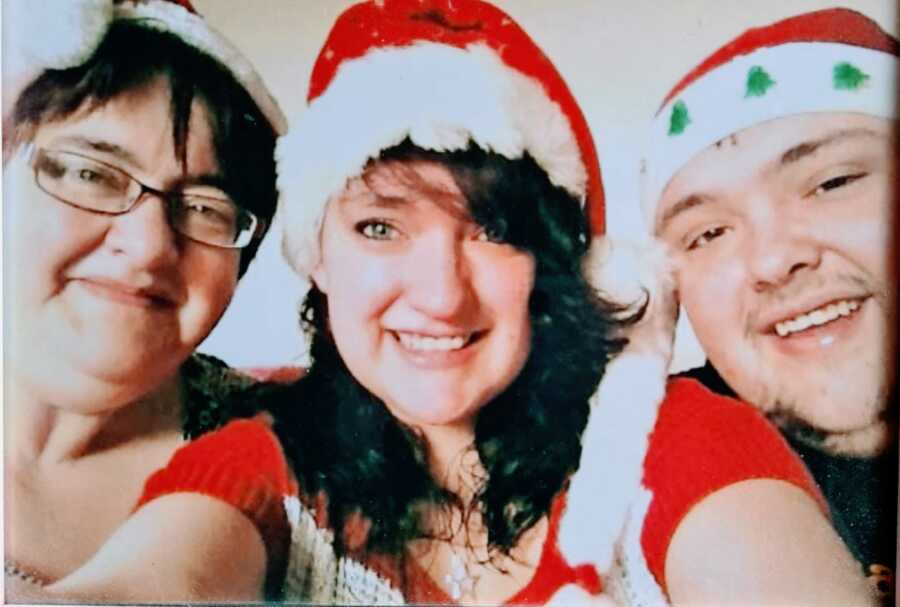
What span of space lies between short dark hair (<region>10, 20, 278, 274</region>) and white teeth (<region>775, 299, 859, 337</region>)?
0.60 m

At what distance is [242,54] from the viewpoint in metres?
1.05

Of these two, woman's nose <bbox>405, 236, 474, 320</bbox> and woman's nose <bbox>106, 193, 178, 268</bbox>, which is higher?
woman's nose <bbox>405, 236, 474, 320</bbox>

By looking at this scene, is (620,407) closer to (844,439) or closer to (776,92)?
(844,439)

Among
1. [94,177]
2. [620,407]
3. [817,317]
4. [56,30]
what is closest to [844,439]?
[817,317]

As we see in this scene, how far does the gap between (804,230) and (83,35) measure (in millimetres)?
854

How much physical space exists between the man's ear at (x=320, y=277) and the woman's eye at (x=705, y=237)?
0.42 metres

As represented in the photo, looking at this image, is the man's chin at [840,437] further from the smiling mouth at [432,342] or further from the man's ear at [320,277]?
the man's ear at [320,277]

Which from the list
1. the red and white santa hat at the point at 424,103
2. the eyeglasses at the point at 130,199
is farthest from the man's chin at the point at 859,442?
the eyeglasses at the point at 130,199

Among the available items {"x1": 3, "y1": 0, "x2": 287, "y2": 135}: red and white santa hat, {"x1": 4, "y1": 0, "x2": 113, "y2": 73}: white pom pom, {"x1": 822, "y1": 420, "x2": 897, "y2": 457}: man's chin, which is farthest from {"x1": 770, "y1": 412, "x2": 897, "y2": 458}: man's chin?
{"x1": 4, "y1": 0, "x2": 113, "y2": 73}: white pom pom

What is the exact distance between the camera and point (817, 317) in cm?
103

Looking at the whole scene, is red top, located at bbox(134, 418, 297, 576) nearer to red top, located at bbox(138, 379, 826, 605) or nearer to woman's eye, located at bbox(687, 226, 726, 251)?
red top, located at bbox(138, 379, 826, 605)

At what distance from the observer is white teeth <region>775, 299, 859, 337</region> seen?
1.03 metres

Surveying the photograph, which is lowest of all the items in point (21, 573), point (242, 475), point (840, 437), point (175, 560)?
point (21, 573)

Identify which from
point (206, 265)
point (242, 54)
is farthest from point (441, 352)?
point (242, 54)
